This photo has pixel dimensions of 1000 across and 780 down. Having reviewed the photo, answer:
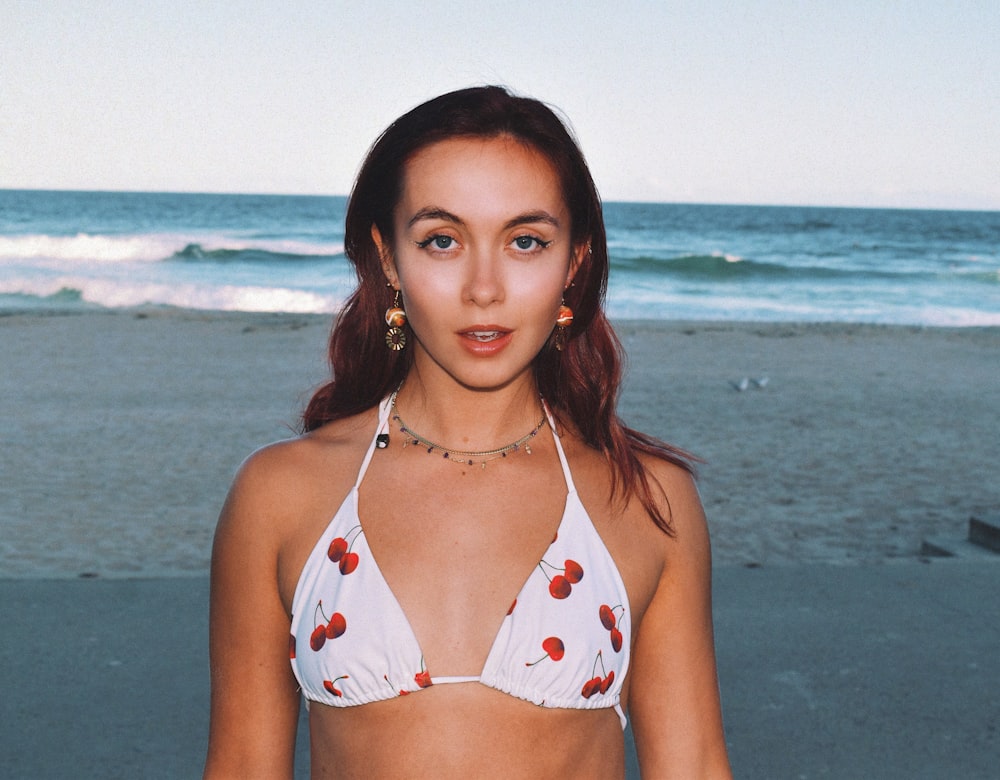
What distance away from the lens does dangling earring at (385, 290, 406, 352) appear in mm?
1812

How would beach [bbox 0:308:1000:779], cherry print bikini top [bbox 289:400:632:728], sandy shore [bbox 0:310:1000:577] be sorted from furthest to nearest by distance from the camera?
sandy shore [bbox 0:310:1000:577] < beach [bbox 0:308:1000:779] < cherry print bikini top [bbox 289:400:632:728]

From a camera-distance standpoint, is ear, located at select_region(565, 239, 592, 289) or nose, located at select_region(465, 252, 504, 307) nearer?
nose, located at select_region(465, 252, 504, 307)

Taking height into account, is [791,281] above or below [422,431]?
below

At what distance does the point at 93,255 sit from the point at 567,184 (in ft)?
120

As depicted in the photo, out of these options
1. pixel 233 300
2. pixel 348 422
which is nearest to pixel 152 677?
pixel 348 422

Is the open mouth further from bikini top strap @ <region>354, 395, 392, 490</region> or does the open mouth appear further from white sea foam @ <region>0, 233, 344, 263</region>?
white sea foam @ <region>0, 233, 344, 263</region>

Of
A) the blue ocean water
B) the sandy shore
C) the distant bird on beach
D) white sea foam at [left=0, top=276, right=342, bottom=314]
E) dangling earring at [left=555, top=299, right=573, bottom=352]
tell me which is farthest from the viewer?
the blue ocean water

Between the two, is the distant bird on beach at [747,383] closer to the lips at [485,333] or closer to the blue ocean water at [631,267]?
the blue ocean water at [631,267]

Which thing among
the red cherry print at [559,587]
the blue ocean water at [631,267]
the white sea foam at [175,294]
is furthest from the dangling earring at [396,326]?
the white sea foam at [175,294]

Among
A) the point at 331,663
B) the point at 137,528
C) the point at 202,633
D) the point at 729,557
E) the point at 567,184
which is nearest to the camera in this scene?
the point at 331,663

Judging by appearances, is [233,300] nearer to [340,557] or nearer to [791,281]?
[791,281]

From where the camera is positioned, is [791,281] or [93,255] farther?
[93,255]

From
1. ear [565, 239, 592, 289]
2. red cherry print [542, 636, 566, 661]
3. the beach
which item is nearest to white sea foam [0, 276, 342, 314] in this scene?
the beach

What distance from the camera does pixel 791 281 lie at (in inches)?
1192
